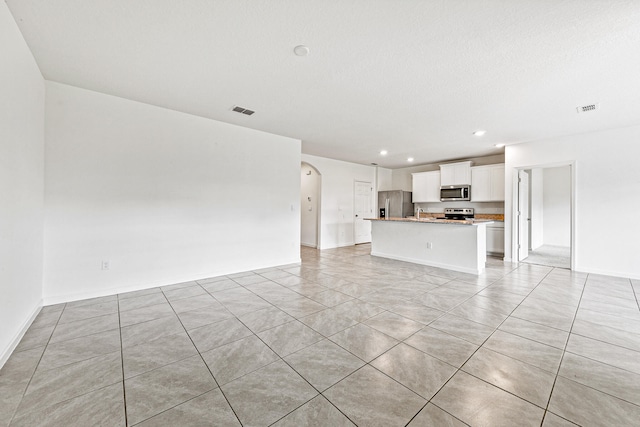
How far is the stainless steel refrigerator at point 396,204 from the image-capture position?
815cm

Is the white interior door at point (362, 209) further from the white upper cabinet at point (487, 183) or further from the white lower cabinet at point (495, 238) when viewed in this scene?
the white lower cabinet at point (495, 238)

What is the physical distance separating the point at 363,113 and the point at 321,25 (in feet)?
6.58

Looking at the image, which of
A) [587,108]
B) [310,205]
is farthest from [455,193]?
[310,205]

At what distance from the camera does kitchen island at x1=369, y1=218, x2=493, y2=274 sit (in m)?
4.71

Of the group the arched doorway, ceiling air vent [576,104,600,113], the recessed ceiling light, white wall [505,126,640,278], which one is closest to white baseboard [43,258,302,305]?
the recessed ceiling light

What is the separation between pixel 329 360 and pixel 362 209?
6652 mm

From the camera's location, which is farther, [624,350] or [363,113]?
[363,113]

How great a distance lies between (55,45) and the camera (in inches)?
94.3

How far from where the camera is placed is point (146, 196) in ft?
12.1

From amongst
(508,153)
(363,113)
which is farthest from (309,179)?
(508,153)

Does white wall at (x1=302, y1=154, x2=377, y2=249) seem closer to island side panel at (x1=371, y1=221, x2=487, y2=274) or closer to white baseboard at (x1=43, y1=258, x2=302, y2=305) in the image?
island side panel at (x1=371, y1=221, x2=487, y2=274)

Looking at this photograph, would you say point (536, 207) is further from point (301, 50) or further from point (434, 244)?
point (301, 50)

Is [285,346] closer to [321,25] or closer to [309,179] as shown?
[321,25]

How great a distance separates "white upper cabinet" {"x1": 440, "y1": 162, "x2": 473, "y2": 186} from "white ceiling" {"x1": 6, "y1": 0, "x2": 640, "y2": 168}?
2.83 metres
